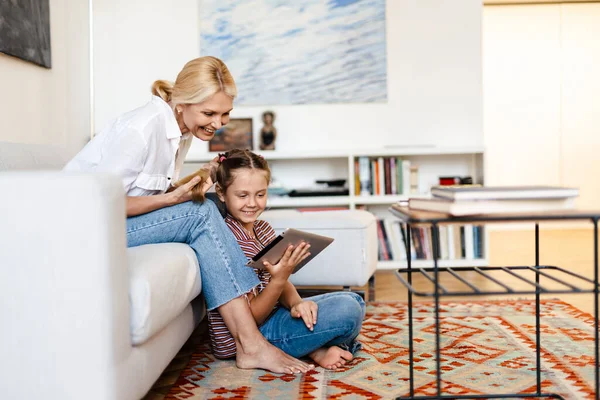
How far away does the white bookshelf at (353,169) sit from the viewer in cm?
416

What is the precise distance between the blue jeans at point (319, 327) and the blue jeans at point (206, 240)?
175 mm

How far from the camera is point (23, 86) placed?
312cm

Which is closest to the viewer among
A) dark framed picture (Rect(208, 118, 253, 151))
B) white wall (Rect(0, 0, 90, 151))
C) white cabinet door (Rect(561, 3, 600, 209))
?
white wall (Rect(0, 0, 90, 151))

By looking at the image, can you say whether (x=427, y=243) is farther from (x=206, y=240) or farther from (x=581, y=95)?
(x=581, y=95)

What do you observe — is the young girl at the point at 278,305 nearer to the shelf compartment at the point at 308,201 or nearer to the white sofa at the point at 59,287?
the white sofa at the point at 59,287

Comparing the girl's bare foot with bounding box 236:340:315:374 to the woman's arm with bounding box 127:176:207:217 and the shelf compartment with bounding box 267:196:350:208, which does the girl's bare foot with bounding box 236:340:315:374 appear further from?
the shelf compartment with bounding box 267:196:350:208

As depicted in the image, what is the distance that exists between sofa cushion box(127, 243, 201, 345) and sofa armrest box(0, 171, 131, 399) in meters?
0.12

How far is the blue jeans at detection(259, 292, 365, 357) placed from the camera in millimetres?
1979

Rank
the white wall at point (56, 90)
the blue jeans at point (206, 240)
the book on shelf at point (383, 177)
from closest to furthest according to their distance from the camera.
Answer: the blue jeans at point (206, 240) < the white wall at point (56, 90) < the book on shelf at point (383, 177)

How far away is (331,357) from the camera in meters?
2.00

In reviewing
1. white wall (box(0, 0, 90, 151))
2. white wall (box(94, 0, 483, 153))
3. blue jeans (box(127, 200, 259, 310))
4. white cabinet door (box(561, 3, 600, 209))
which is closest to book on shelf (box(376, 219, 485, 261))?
white wall (box(94, 0, 483, 153))

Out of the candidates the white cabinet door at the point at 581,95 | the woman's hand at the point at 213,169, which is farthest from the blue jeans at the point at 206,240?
the white cabinet door at the point at 581,95

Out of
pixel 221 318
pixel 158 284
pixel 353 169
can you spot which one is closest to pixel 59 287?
pixel 158 284

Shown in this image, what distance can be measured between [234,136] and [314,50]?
0.78 metres
